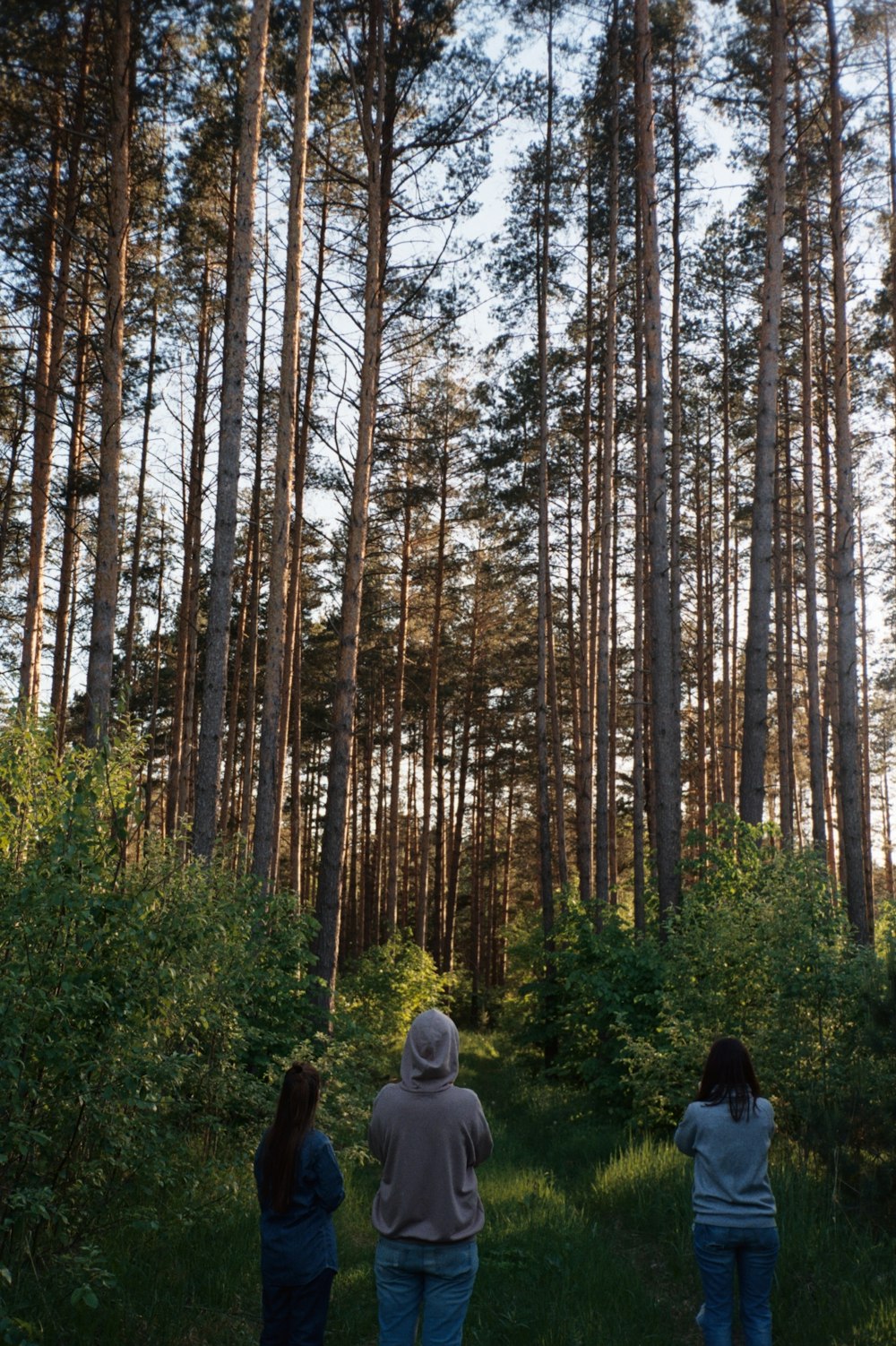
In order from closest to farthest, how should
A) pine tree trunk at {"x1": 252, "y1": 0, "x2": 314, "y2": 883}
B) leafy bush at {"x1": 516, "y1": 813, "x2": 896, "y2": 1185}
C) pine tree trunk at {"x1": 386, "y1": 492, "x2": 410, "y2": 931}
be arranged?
leafy bush at {"x1": 516, "y1": 813, "x2": 896, "y2": 1185} < pine tree trunk at {"x1": 252, "y1": 0, "x2": 314, "y2": 883} < pine tree trunk at {"x1": 386, "y1": 492, "x2": 410, "y2": 931}

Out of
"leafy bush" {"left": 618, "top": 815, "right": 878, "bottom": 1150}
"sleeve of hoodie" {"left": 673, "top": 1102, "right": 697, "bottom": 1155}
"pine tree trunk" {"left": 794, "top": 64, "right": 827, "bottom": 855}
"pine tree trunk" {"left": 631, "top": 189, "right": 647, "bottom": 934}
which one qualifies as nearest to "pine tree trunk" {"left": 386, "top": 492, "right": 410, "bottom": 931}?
"pine tree trunk" {"left": 631, "top": 189, "right": 647, "bottom": 934}

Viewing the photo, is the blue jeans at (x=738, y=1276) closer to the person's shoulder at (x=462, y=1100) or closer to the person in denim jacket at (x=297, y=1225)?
the person's shoulder at (x=462, y=1100)

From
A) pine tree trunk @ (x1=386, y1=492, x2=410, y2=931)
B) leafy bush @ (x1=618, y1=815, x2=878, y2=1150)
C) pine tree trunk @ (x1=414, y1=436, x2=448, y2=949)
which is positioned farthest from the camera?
pine tree trunk @ (x1=414, y1=436, x2=448, y2=949)

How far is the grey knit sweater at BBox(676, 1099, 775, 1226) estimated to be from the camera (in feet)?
15.7

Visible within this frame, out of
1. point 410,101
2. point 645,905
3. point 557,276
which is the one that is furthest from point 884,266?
point 645,905

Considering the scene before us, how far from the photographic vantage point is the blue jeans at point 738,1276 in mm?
4727

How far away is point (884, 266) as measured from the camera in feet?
67.4

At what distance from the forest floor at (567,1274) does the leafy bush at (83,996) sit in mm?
393

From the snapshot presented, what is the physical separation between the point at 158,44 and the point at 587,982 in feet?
43.1

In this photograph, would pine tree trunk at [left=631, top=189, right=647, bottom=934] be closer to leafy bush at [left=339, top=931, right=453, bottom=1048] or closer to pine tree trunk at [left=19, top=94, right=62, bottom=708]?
leafy bush at [left=339, top=931, right=453, bottom=1048]

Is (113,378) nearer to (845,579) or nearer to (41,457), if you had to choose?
(41,457)

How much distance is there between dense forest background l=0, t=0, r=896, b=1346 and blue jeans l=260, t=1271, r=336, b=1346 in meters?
1.07

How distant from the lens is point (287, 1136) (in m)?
4.69

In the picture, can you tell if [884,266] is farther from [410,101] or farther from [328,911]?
[328,911]
